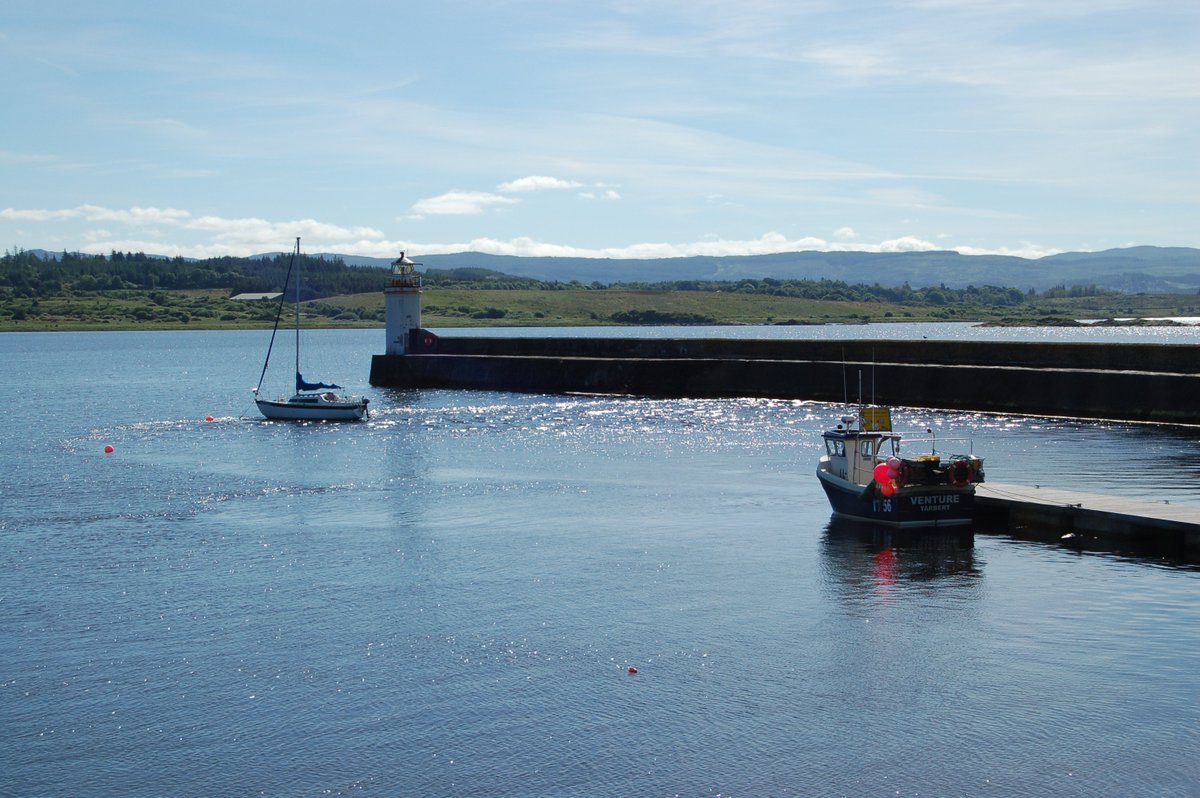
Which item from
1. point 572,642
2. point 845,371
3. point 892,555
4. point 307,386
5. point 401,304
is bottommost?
point 572,642

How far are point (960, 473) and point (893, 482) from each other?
1.55 meters

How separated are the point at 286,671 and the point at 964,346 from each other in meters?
50.3

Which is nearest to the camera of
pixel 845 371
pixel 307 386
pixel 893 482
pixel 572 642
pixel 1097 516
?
pixel 572 642

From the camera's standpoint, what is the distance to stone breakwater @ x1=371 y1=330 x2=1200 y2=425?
5306 centimetres

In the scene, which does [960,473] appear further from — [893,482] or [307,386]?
[307,386]

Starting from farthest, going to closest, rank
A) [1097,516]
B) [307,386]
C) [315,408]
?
1. [307,386]
2. [315,408]
3. [1097,516]

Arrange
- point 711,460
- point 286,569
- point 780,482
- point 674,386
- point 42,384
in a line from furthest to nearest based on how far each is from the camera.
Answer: point 42,384
point 674,386
point 711,460
point 780,482
point 286,569

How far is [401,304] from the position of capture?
260 feet

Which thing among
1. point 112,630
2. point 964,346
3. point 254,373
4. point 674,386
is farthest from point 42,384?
point 112,630

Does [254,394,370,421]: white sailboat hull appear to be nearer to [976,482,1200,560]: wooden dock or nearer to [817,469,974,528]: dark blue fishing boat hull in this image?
[817,469,974,528]: dark blue fishing boat hull

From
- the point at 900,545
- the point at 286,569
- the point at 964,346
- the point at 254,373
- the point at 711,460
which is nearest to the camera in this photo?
the point at 286,569

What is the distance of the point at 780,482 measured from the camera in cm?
3941

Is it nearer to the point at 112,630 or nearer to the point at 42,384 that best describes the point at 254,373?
the point at 42,384

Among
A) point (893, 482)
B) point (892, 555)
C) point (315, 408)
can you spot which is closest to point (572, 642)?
point (892, 555)
